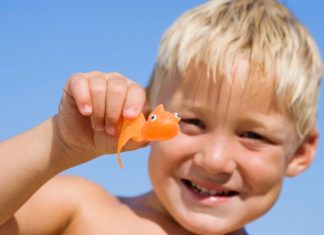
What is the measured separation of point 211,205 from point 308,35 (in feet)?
3.68

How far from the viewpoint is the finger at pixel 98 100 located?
86.0 inches

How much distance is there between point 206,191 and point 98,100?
961 millimetres

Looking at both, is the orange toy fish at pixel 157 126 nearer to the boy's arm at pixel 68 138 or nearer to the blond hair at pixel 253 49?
the boy's arm at pixel 68 138

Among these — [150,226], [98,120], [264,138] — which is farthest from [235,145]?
[98,120]

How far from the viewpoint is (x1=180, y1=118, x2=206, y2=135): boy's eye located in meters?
2.84

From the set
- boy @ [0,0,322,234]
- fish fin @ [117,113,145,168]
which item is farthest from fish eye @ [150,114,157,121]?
boy @ [0,0,322,234]

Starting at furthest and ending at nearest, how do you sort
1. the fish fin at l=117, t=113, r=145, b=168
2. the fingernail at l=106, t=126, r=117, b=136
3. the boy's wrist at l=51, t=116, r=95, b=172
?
the boy's wrist at l=51, t=116, r=95, b=172
the fingernail at l=106, t=126, r=117, b=136
the fish fin at l=117, t=113, r=145, b=168

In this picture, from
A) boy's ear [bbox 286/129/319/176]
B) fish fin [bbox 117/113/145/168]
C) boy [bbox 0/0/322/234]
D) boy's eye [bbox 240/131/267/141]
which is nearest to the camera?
fish fin [bbox 117/113/145/168]

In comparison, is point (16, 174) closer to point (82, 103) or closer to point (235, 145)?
point (82, 103)

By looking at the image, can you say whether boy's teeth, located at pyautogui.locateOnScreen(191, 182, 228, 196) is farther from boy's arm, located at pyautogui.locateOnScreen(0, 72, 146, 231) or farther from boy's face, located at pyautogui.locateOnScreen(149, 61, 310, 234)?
boy's arm, located at pyautogui.locateOnScreen(0, 72, 146, 231)

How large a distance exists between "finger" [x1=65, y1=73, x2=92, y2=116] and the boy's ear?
1.49m

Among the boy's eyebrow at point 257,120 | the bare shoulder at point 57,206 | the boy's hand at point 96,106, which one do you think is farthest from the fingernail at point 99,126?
the bare shoulder at point 57,206

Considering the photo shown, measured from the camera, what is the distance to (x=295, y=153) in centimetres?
335

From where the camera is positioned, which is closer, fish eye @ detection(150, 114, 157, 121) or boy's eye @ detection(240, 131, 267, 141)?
fish eye @ detection(150, 114, 157, 121)
